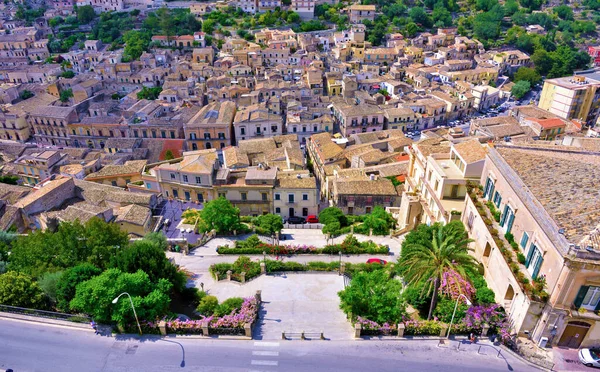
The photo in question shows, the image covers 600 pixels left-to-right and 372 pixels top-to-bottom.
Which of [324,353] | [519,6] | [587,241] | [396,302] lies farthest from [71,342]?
[519,6]

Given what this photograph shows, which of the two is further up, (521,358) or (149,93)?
(521,358)

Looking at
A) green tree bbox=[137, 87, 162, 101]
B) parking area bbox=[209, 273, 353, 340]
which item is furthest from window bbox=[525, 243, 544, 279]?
green tree bbox=[137, 87, 162, 101]

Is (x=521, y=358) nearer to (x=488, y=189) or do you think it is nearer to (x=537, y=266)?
(x=537, y=266)

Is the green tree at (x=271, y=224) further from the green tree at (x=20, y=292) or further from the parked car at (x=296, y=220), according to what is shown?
the green tree at (x=20, y=292)

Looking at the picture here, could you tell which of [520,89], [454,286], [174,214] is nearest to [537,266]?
[454,286]

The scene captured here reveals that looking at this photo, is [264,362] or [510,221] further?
[510,221]

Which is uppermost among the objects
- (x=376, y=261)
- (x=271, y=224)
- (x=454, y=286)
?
(x=454, y=286)

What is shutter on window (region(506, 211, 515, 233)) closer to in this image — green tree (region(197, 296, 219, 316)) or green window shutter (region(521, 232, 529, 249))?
green window shutter (region(521, 232, 529, 249))

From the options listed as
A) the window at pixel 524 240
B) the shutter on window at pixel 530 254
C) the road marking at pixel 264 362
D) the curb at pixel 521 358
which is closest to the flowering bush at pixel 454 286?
the curb at pixel 521 358
